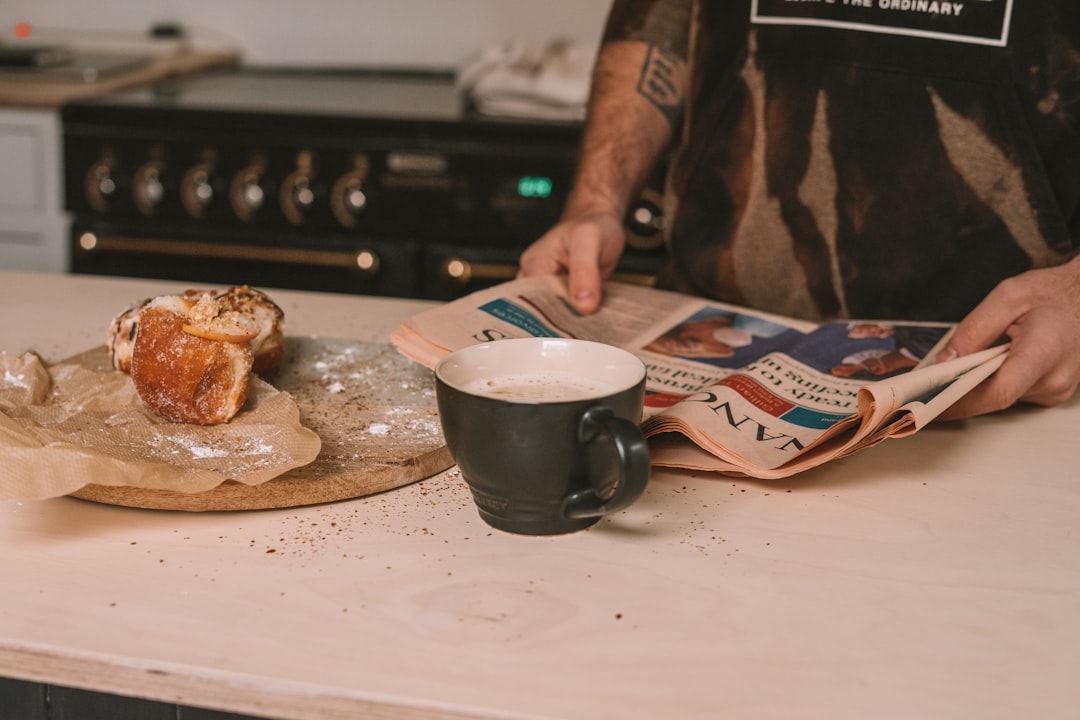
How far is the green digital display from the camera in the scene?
80.1 inches

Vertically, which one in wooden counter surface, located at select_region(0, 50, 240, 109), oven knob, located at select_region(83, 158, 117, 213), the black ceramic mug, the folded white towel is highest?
the folded white towel

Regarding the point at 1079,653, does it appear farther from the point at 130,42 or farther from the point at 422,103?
the point at 130,42

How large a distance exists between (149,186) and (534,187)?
28.7 inches

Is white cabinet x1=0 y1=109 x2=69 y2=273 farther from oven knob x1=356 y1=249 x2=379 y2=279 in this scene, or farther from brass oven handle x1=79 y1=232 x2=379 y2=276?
oven knob x1=356 y1=249 x2=379 y2=279

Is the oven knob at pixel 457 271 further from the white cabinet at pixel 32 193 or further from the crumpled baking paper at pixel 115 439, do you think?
the crumpled baking paper at pixel 115 439

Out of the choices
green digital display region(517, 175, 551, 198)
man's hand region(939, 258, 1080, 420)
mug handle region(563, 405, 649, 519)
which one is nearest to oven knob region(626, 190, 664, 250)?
green digital display region(517, 175, 551, 198)

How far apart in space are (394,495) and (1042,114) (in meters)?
0.79

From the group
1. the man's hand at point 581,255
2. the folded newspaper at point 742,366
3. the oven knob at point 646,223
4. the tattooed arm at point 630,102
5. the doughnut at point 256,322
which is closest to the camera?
the folded newspaper at point 742,366

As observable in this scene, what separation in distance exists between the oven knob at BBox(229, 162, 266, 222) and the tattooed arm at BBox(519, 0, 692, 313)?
88 centimetres

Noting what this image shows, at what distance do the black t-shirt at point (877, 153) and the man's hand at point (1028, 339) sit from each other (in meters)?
0.24

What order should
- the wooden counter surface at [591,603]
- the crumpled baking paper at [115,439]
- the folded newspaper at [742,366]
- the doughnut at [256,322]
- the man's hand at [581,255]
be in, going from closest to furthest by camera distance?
the wooden counter surface at [591,603] < the crumpled baking paper at [115,439] < the folded newspaper at [742,366] < the doughnut at [256,322] < the man's hand at [581,255]

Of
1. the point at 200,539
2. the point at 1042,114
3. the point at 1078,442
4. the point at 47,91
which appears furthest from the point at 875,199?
the point at 47,91

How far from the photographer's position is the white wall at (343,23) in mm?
2615

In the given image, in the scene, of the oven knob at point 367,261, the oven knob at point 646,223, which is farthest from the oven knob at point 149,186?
the oven knob at point 646,223
